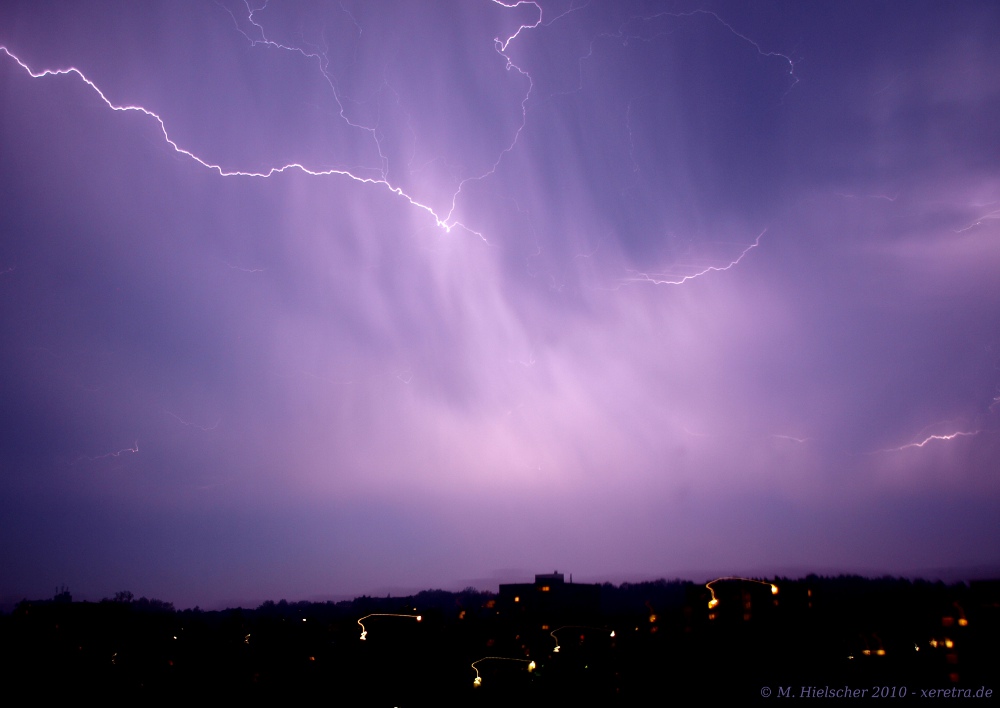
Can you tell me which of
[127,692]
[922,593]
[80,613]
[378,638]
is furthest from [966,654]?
[80,613]

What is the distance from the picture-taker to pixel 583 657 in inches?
931

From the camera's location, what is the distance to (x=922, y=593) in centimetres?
2220

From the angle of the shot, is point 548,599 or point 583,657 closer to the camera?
point 583,657

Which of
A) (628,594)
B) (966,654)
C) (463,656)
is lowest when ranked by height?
(628,594)

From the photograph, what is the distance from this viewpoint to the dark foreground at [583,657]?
17.0 m

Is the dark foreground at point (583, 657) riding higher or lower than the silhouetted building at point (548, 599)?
higher

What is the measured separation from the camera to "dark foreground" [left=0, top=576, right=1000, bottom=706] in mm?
17000

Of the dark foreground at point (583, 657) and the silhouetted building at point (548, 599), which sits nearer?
the dark foreground at point (583, 657)

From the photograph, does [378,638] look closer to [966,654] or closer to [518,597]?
[966,654]

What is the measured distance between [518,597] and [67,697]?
39.5 metres

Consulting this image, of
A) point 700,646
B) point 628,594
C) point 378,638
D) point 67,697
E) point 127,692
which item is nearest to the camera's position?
point 67,697

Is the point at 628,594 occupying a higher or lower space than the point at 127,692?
lower

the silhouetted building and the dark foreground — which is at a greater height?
the dark foreground

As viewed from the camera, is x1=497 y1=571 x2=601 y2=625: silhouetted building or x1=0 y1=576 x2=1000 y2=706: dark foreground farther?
x1=497 y1=571 x2=601 y2=625: silhouetted building
